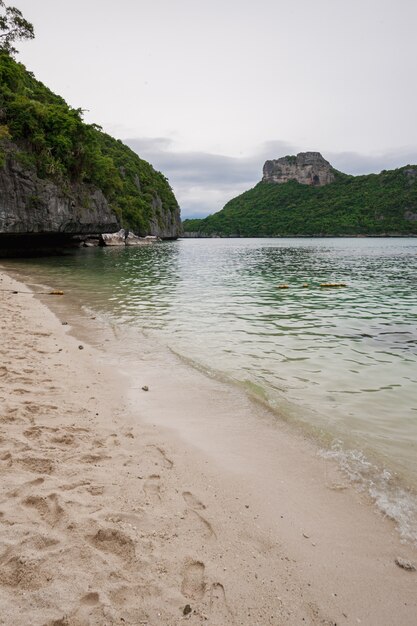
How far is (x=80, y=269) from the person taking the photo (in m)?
26.5

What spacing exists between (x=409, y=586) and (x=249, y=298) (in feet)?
45.5

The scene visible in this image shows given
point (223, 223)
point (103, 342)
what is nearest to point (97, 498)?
point (103, 342)

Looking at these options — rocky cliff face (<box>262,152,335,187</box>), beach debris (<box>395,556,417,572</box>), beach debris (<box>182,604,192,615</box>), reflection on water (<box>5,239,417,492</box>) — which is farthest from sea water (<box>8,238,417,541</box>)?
rocky cliff face (<box>262,152,335,187</box>)

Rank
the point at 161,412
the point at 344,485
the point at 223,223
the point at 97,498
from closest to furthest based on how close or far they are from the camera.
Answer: the point at 97,498 → the point at 344,485 → the point at 161,412 → the point at 223,223

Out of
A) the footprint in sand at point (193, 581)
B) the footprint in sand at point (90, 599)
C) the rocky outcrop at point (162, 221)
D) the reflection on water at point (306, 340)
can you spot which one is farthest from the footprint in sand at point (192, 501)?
the rocky outcrop at point (162, 221)

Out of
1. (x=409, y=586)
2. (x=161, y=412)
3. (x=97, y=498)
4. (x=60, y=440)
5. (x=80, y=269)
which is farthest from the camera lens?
(x=80, y=269)

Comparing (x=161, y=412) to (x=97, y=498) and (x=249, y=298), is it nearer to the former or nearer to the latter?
(x=97, y=498)

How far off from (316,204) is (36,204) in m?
143

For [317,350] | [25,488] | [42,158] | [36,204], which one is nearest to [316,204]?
[42,158]

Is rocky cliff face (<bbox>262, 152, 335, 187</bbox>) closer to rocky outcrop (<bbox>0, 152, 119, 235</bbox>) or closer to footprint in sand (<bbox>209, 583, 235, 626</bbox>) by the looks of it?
rocky outcrop (<bbox>0, 152, 119, 235</bbox>)

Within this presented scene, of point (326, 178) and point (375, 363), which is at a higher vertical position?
A: point (326, 178)

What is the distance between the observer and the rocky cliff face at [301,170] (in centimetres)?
17538

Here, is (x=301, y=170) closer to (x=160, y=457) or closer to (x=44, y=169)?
(x=44, y=169)

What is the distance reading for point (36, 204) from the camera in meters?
33.8
